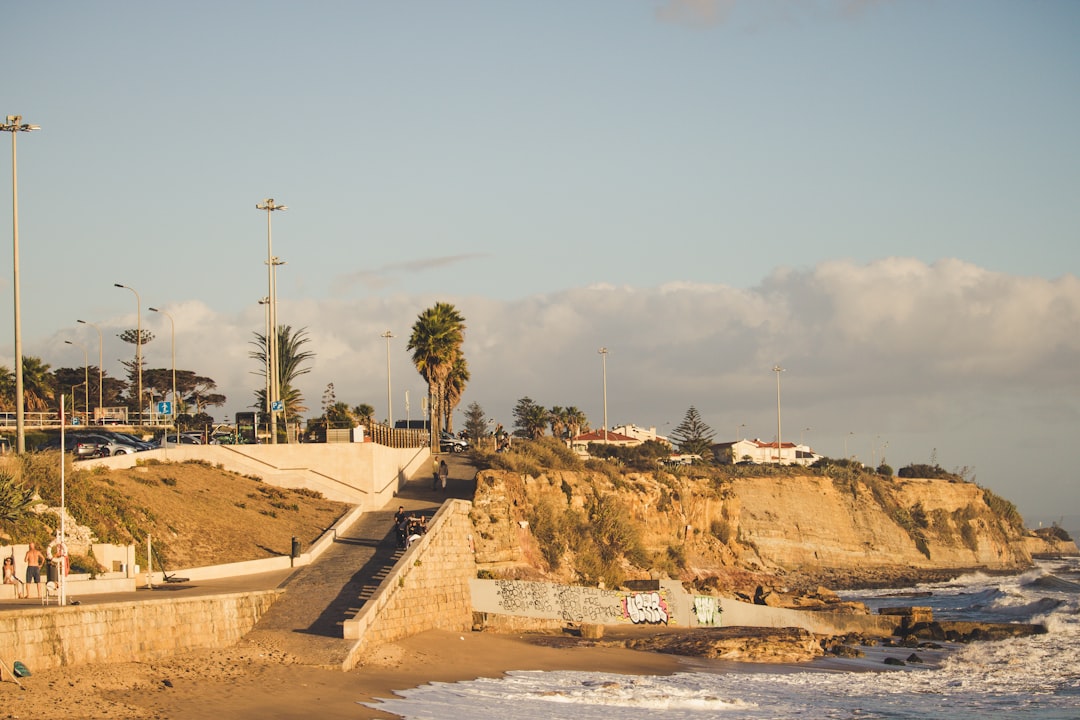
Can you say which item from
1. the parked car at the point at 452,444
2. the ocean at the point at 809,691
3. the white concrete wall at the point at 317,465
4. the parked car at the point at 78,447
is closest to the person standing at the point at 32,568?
the ocean at the point at 809,691

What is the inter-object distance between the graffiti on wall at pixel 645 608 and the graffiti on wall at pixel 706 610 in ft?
7.77

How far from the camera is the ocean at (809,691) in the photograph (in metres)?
25.4

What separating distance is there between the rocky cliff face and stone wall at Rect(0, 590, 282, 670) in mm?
13846

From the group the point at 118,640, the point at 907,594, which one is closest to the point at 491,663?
the point at 118,640

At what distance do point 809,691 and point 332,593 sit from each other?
44.4 feet

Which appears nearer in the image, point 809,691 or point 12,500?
point 12,500

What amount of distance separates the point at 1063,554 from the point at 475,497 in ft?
451

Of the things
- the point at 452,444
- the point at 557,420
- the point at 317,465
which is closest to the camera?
the point at 317,465

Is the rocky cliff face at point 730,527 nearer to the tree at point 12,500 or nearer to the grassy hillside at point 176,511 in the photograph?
the grassy hillside at point 176,511

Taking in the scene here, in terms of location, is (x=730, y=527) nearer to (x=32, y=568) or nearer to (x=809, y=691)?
(x=809, y=691)

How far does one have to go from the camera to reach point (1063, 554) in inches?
6088

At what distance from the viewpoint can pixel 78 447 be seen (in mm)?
44781

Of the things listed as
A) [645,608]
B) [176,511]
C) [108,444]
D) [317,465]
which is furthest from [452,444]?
[176,511]

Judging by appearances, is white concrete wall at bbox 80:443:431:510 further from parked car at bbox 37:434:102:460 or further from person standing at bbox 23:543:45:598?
person standing at bbox 23:543:45:598
